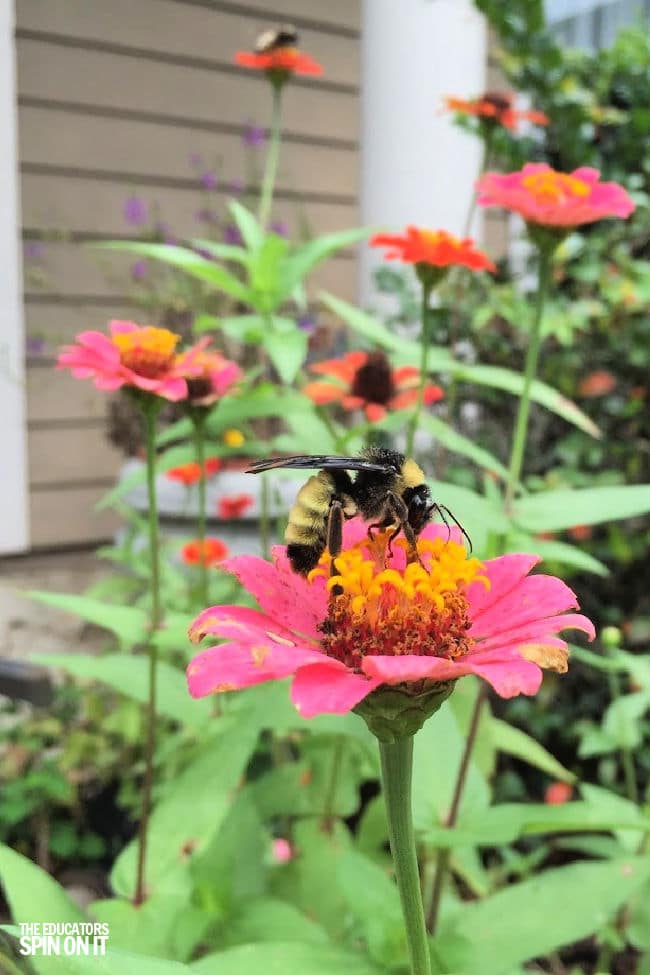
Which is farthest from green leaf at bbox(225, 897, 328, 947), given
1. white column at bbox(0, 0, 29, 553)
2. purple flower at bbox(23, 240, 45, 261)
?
purple flower at bbox(23, 240, 45, 261)

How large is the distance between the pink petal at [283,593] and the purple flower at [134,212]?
2428mm

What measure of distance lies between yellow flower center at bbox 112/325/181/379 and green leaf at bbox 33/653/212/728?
249 mm

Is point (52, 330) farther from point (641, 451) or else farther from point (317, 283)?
point (641, 451)

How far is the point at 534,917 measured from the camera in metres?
0.60

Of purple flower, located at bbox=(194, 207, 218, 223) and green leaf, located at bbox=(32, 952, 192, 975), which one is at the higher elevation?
purple flower, located at bbox=(194, 207, 218, 223)

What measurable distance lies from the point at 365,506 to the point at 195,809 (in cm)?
36

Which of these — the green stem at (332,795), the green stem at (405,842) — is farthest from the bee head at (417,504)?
the green stem at (332,795)

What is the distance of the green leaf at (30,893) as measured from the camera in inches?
20.4

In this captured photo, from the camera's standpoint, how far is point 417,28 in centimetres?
228

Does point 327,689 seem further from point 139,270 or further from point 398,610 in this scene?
point 139,270

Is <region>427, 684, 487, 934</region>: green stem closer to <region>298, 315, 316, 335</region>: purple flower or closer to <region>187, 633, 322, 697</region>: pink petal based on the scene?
<region>187, 633, 322, 697</region>: pink petal

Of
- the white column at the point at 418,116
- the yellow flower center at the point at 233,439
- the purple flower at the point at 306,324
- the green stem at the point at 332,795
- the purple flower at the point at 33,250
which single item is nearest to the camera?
the green stem at the point at 332,795

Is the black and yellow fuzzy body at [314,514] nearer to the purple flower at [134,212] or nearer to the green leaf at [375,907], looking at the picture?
the green leaf at [375,907]

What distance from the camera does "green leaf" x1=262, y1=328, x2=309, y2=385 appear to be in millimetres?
795
